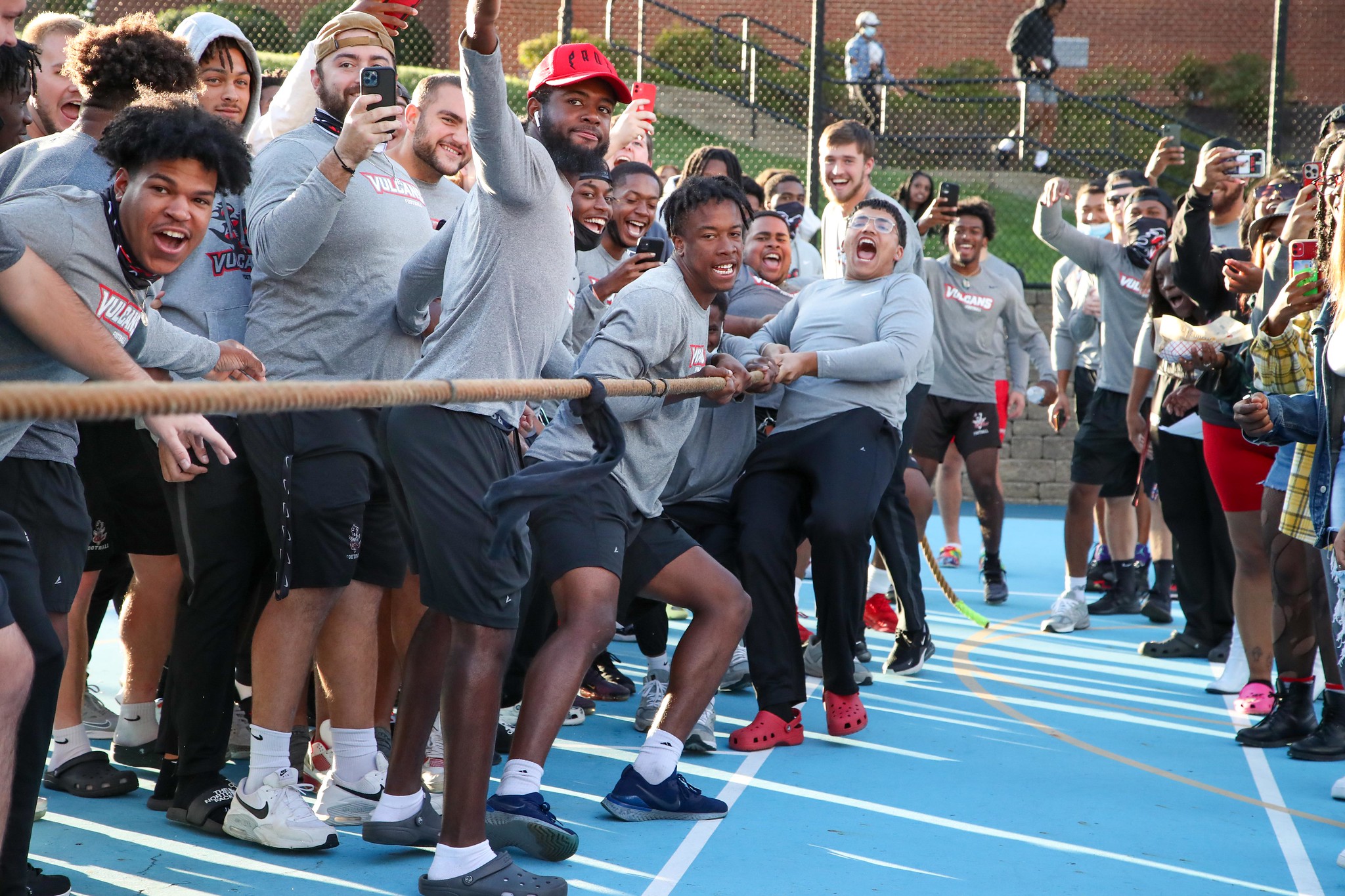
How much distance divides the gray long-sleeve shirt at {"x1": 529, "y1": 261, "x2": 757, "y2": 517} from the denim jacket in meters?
1.88

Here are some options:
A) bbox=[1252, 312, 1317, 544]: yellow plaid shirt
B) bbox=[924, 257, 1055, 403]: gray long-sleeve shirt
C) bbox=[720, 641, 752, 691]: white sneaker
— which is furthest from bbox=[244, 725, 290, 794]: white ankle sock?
bbox=[924, 257, 1055, 403]: gray long-sleeve shirt

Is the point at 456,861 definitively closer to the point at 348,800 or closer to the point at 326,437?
the point at 348,800

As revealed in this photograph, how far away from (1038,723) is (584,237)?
2626mm

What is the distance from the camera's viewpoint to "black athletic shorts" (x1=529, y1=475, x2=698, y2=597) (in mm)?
3607

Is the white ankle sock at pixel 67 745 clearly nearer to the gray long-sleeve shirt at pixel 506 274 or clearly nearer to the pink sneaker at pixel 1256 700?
the gray long-sleeve shirt at pixel 506 274

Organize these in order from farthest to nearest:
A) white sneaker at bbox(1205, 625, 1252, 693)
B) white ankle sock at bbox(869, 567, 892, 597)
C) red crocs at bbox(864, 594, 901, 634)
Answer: white ankle sock at bbox(869, 567, 892, 597)
red crocs at bbox(864, 594, 901, 634)
white sneaker at bbox(1205, 625, 1252, 693)

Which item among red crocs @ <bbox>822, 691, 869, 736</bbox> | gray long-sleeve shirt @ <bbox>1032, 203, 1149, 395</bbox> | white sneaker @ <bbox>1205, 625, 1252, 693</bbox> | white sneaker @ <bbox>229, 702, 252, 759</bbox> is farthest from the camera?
gray long-sleeve shirt @ <bbox>1032, 203, 1149, 395</bbox>

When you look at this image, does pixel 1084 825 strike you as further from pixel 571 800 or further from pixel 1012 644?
pixel 1012 644

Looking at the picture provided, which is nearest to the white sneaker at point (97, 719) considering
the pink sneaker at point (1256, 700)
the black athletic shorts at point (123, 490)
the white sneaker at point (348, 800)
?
the black athletic shorts at point (123, 490)

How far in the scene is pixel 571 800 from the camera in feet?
13.3

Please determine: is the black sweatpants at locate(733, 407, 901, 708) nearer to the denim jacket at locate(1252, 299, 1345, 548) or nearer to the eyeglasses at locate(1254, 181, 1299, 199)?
the denim jacket at locate(1252, 299, 1345, 548)

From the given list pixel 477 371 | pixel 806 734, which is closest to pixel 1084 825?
pixel 806 734

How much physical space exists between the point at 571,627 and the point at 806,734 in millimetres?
1731

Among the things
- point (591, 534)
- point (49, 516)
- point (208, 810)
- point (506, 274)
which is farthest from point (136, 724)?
point (506, 274)
